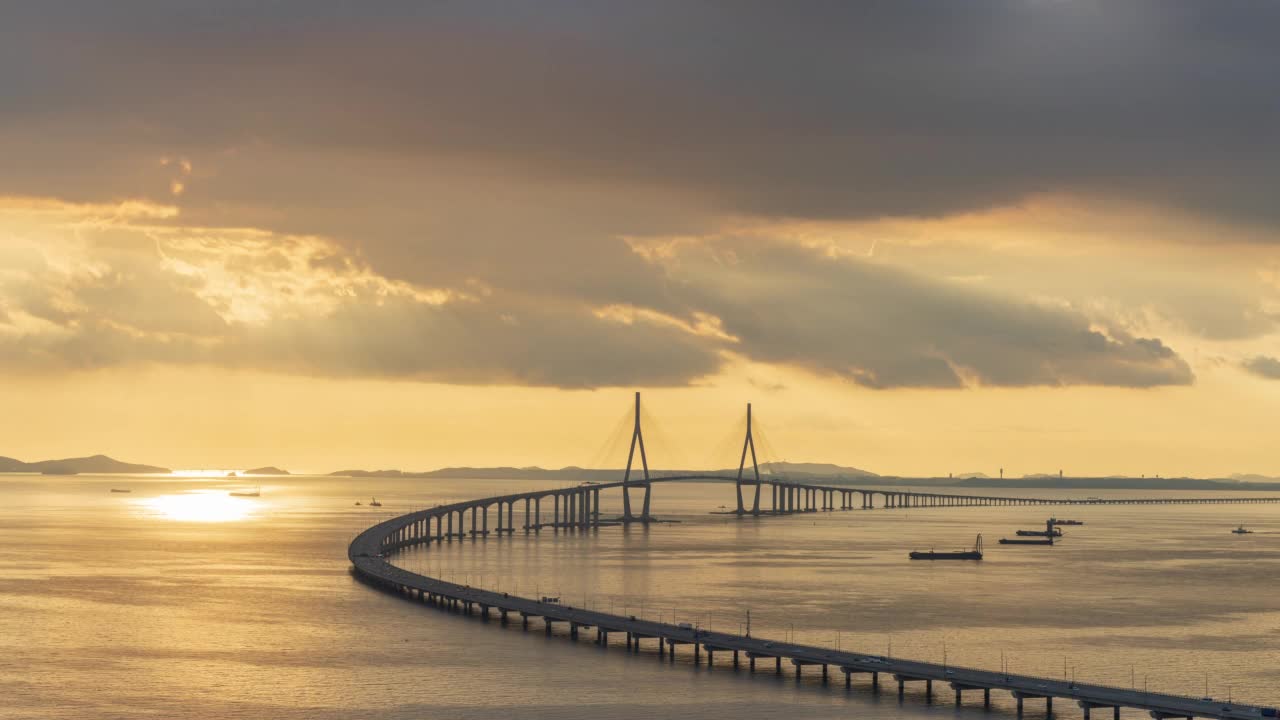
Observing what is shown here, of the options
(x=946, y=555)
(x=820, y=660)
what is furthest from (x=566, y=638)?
(x=946, y=555)

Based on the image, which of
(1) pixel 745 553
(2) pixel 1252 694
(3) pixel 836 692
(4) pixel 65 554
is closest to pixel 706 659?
(3) pixel 836 692

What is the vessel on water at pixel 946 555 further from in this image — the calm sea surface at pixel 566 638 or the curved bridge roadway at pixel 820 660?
the curved bridge roadway at pixel 820 660

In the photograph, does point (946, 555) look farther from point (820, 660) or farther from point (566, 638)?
point (820, 660)

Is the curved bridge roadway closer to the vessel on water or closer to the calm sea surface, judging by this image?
the calm sea surface

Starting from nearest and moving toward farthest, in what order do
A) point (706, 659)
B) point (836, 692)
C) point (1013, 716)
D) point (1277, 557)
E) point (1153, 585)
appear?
1. point (1013, 716)
2. point (836, 692)
3. point (706, 659)
4. point (1153, 585)
5. point (1277, 557)

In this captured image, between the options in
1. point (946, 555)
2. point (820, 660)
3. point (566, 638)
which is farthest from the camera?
point (946, 555)

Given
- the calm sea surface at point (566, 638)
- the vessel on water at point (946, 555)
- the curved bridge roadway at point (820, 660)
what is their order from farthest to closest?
the vessel on water at point (946, 555)
the calm sea surface at point (566, 638)
the curved bridge roadway at point (820, 660)

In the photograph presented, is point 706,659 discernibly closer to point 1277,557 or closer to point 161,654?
point 161,654

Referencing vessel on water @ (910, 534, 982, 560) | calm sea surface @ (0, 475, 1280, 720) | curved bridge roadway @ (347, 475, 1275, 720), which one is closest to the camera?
curved bridge roadway @ (347, 475, 1275, 720)

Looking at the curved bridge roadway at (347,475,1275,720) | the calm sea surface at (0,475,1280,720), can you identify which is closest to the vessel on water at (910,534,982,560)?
the calm sea surface at (0,475,1280,720)

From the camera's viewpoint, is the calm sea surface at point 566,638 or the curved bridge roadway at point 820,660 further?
the calm sea surface at point 566,638

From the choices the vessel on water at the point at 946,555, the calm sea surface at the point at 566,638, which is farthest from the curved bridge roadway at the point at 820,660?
the vessel on water at the point at 946,555
